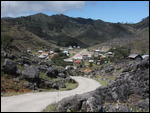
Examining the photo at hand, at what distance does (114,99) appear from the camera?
12617mm

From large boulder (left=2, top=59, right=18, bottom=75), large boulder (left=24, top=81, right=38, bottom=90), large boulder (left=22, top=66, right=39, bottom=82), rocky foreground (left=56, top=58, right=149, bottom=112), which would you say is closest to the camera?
rocky foreground (left=56, top=58, right=149, bottom=112)

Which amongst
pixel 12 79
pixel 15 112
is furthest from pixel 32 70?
pixel 15 112

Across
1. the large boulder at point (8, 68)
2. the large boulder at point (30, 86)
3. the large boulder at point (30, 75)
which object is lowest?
the large boulder at point (30, 86)

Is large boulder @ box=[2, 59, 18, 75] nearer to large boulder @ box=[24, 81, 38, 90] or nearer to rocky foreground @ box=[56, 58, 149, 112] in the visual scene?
large boulder @ box=[24, 81, 38, 90]

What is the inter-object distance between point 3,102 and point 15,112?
9.72 ft

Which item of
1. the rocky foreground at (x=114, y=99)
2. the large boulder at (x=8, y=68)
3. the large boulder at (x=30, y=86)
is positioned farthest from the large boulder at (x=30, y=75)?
the rocky foreground at (x=114, y=99)

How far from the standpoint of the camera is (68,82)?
94.3 ft

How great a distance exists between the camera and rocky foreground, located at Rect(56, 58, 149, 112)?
10250 mm

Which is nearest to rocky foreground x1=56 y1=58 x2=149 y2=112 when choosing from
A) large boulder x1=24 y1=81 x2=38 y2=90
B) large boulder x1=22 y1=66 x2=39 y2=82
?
large boulder x1=24 y1=81 x2=38 y2=90

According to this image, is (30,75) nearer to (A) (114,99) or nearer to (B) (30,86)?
(B) (30,86)

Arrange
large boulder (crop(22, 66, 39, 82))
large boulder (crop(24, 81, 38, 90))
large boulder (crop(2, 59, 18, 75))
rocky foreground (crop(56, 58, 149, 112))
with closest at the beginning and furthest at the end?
rocky foreground (crop(56, 58, 149, 112))
large boulder (crop(24, 81, 38, 90))
large boulder (crop(2, 59, 18, 75))
large boulder (crop(22, 66, 39, 82))

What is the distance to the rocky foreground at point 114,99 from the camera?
1025 centimetres

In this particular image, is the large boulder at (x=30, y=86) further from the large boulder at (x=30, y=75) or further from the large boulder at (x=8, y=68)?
the large boulder at (x=8, y=68)

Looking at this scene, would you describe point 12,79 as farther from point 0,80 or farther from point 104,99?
point 104,99
